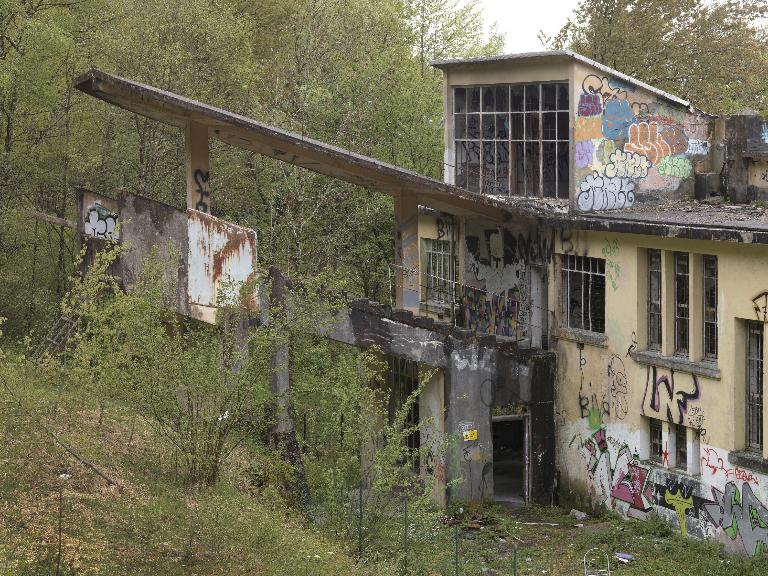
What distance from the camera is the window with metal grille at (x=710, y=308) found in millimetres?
19797

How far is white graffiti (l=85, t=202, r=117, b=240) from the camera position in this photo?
22.8 metres

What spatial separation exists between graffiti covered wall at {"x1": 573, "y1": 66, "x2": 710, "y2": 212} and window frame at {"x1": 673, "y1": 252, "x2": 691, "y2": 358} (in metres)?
3.05

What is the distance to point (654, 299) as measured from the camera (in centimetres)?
2111

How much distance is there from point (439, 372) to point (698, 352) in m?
5.08

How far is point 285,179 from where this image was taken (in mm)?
32562

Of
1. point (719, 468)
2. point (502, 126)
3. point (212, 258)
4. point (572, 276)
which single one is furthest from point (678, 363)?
point (212, 258)

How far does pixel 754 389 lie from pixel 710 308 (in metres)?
1.68

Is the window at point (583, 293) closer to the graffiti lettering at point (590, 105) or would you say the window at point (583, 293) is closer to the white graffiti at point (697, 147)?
the graffiti lettering at point (590, 105)

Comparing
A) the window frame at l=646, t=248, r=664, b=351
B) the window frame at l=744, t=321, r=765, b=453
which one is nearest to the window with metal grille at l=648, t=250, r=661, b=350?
the window frame at l=646, t=248, r=664, b=351

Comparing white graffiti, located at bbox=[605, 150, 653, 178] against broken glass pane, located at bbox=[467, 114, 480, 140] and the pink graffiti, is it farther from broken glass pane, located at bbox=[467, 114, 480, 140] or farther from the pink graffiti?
the pink graffiti

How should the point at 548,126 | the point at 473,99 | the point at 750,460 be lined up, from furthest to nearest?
1. the point at 473,99
2. the point at 548,126
3. the point at 750,460

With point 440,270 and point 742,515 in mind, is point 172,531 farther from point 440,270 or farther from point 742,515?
point 440,270

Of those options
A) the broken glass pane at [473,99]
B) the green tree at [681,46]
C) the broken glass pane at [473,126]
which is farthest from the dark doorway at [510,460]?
the green tree at [681,46]

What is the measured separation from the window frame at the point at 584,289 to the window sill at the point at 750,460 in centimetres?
413
